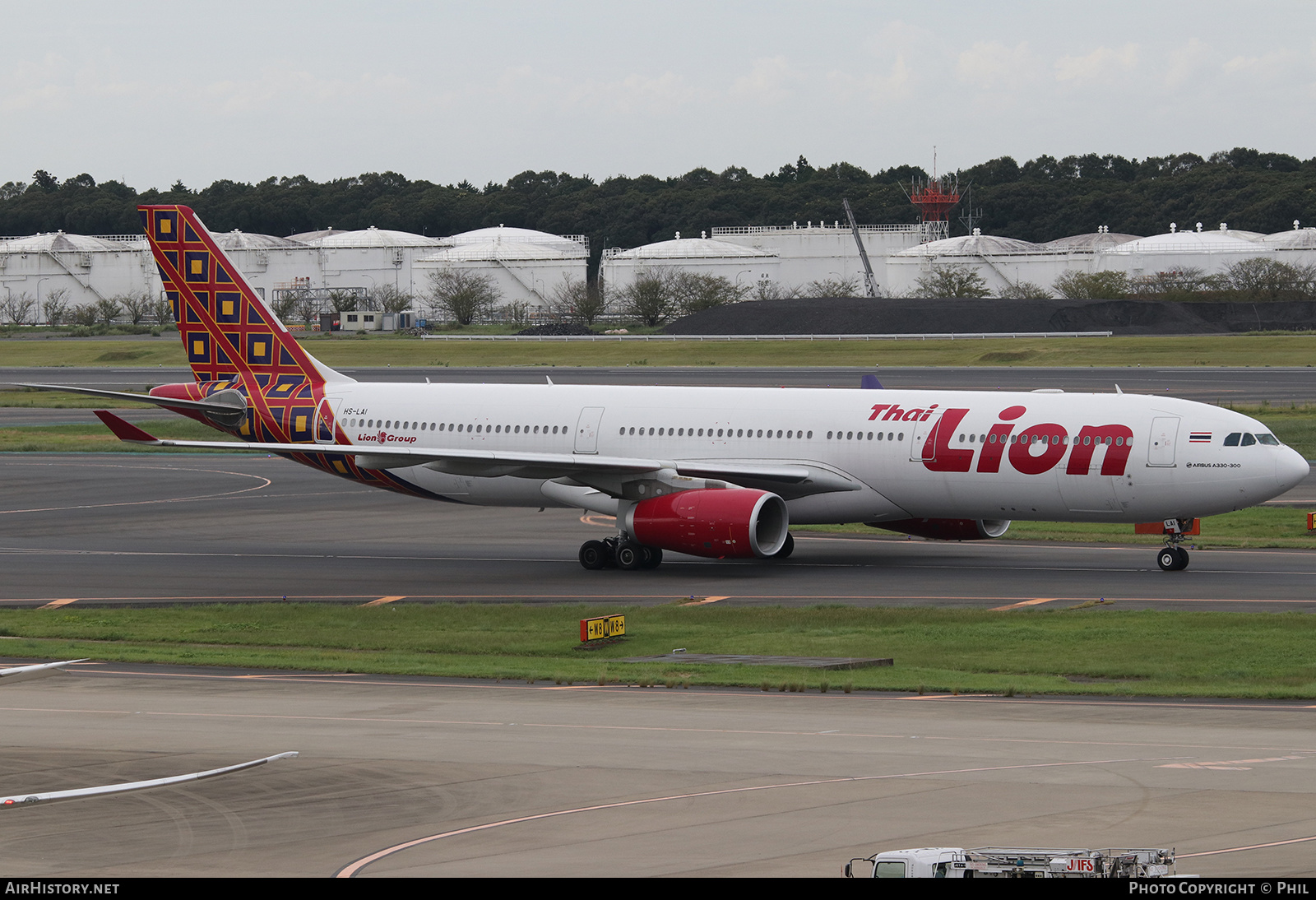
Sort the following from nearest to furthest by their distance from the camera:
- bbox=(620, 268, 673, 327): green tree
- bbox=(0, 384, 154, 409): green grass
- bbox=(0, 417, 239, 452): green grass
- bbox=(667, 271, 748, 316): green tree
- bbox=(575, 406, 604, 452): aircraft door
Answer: bbox=(575, 406, 604, 452): aircraft door < bbox=(0, 417, 239, 452): green grass < bbox=(0, 384, 154, 409): green grass < bbox=(620, 268, 673, 327): green tree < bbox=(667, 271, 748, 316): green tree

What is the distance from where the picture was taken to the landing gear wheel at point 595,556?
1688 inches

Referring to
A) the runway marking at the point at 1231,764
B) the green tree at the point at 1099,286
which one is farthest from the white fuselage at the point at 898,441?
the green tree at the point at 1099,286

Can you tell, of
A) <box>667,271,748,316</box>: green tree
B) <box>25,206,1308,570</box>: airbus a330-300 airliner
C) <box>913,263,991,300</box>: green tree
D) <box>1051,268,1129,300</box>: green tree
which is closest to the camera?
<box>25,206,1308,570</box>: airbus a330-300 airliner

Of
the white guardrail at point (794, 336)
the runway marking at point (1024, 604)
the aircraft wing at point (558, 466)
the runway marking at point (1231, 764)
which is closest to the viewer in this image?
the runway marking at point (1231, 764)

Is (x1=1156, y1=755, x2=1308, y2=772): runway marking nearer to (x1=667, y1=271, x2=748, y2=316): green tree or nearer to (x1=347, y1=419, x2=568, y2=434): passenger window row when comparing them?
(x1=347, y1=419, x2=568, y2=434): passenger window row

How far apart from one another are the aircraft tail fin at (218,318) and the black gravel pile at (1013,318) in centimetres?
10988

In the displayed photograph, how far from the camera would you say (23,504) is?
187 feet

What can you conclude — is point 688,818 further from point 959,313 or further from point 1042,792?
point 959,313

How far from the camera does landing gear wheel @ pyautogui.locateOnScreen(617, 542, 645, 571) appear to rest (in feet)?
140

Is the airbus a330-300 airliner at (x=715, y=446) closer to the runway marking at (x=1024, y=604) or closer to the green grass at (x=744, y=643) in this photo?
the runway marking at (x=1024, y=604)

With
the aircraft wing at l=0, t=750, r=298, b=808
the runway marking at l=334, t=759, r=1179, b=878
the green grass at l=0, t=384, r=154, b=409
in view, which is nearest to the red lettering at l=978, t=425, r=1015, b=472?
the runway marking at l=334, t=759, r=1179, b=878

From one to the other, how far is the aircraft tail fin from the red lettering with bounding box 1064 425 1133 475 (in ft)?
73.1

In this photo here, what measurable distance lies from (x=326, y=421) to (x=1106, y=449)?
2213 centimetres

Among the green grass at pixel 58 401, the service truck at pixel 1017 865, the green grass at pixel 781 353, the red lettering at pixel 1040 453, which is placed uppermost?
the green grass at pixel 781 353
